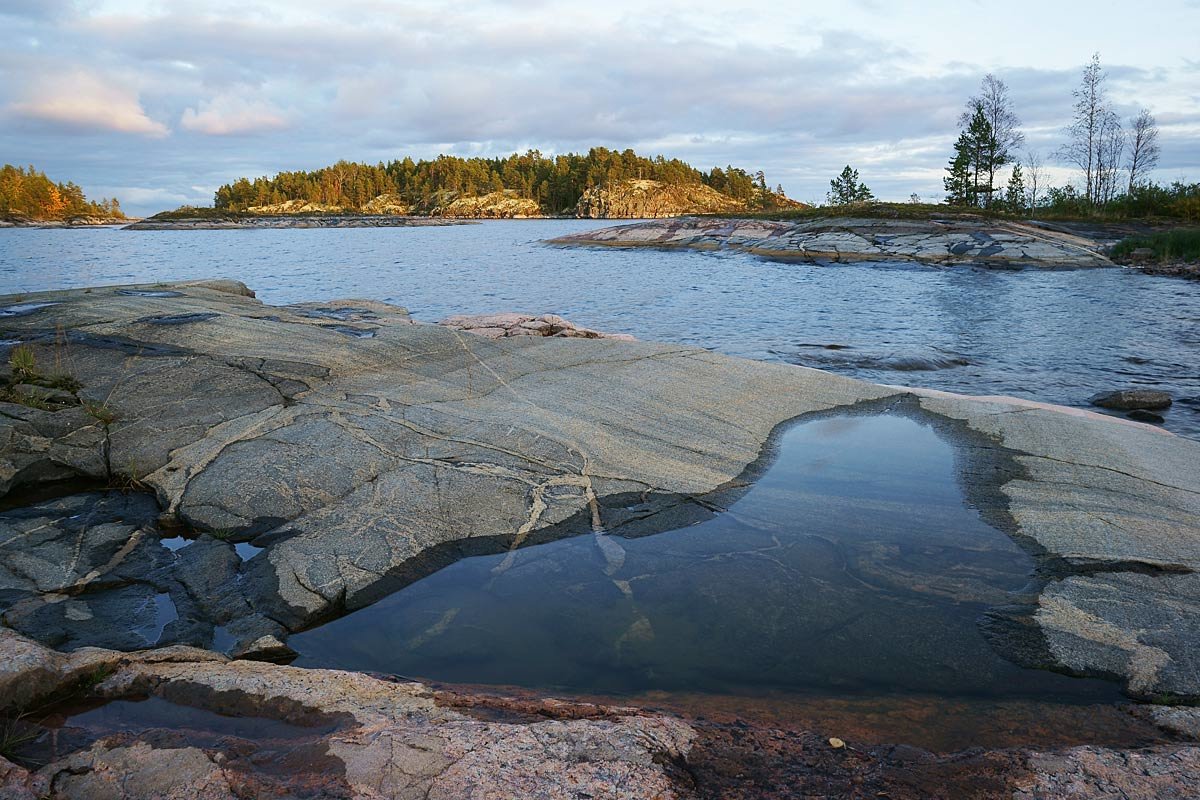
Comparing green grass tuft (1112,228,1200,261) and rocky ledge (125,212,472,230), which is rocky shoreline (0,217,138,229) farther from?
green grass tuft (1112,228,1200,261)

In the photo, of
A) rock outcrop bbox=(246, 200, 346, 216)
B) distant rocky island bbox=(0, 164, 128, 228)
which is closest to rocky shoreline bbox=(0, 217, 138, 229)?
distant rocky island bbox=(0, 164, 128, 228)

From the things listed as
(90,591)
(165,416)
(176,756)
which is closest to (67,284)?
(165,416)

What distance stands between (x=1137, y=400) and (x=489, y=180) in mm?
148431

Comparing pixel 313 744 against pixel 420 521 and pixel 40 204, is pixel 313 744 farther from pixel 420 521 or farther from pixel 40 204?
pixel 40 204

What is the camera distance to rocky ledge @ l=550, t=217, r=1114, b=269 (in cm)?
3052

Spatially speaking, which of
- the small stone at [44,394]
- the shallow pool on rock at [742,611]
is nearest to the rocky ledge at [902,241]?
the shallow pool on rock at [742,611]

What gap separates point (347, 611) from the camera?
420 centimetres

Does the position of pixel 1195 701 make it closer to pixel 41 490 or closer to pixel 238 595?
pixel 238 595

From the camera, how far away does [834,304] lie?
20.6 meters

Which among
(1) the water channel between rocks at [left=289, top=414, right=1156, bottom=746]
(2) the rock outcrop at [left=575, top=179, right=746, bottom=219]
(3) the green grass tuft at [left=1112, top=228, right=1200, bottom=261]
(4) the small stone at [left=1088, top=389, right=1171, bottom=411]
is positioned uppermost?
(2) the rock outcrop at [left=575, top=179, right=746, bottom=219]

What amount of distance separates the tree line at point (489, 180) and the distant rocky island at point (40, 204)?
75.7 feet

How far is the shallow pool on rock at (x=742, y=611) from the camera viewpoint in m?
3.61

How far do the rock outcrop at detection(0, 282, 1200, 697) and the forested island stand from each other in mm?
118180

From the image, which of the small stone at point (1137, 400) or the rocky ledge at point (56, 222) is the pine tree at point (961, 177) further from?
the rocky ledge at point (56, 222)
